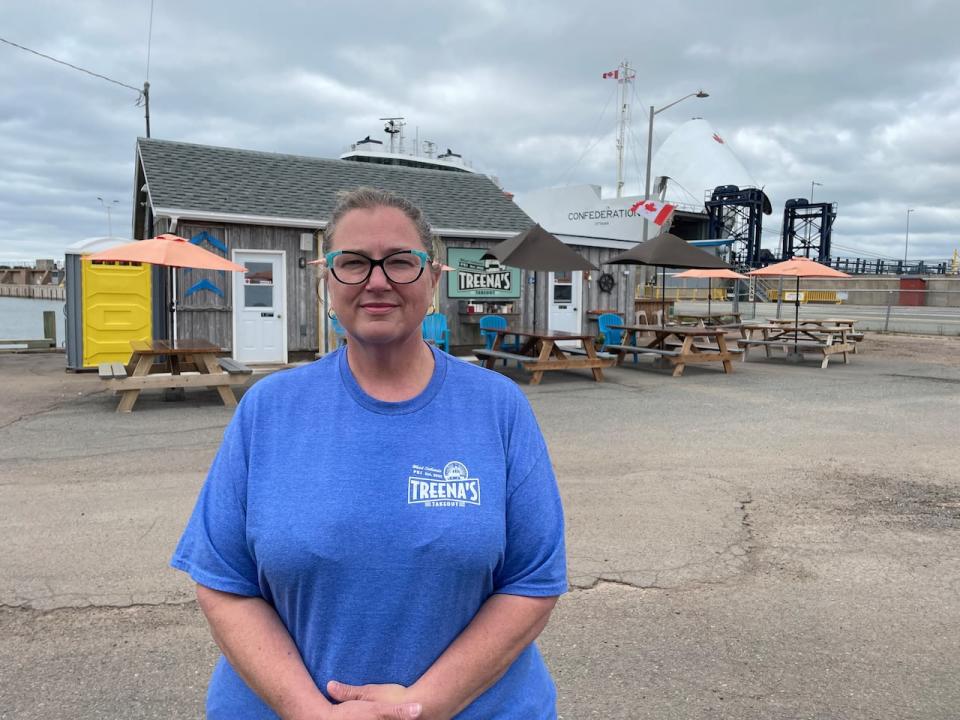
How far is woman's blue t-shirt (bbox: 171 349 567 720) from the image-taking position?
1365mm

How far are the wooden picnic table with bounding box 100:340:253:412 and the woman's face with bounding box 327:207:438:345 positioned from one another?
7674 mm

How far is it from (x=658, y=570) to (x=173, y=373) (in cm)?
736

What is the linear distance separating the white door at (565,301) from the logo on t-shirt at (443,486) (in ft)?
50.1

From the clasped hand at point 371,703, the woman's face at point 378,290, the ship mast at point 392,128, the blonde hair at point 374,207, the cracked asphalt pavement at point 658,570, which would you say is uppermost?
the ship mast at point 392,128

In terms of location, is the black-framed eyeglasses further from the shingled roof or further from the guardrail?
the guardrail

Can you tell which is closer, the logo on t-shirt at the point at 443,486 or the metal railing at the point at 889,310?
the logo on t-shirt at the point at 443,486

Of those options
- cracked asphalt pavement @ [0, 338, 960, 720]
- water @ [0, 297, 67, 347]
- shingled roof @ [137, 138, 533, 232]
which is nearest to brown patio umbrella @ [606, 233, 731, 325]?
shingled roof @ [137, 138, 533, 232]

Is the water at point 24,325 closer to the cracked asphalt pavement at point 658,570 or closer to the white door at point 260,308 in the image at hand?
the white door at point 260,308

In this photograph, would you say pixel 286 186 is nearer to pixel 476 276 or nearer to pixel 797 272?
pixel 476 276

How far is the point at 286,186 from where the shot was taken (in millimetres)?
14594

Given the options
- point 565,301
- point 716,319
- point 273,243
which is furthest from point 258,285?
point 716,319

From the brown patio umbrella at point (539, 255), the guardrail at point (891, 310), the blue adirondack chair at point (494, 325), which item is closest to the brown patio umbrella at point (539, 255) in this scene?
the brown patio umbrella at point (539, 255)

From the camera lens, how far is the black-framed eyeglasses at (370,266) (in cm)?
156

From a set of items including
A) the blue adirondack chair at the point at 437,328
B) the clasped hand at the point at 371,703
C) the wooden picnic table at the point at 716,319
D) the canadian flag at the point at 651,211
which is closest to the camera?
the clasped hand at the point at 371,703
